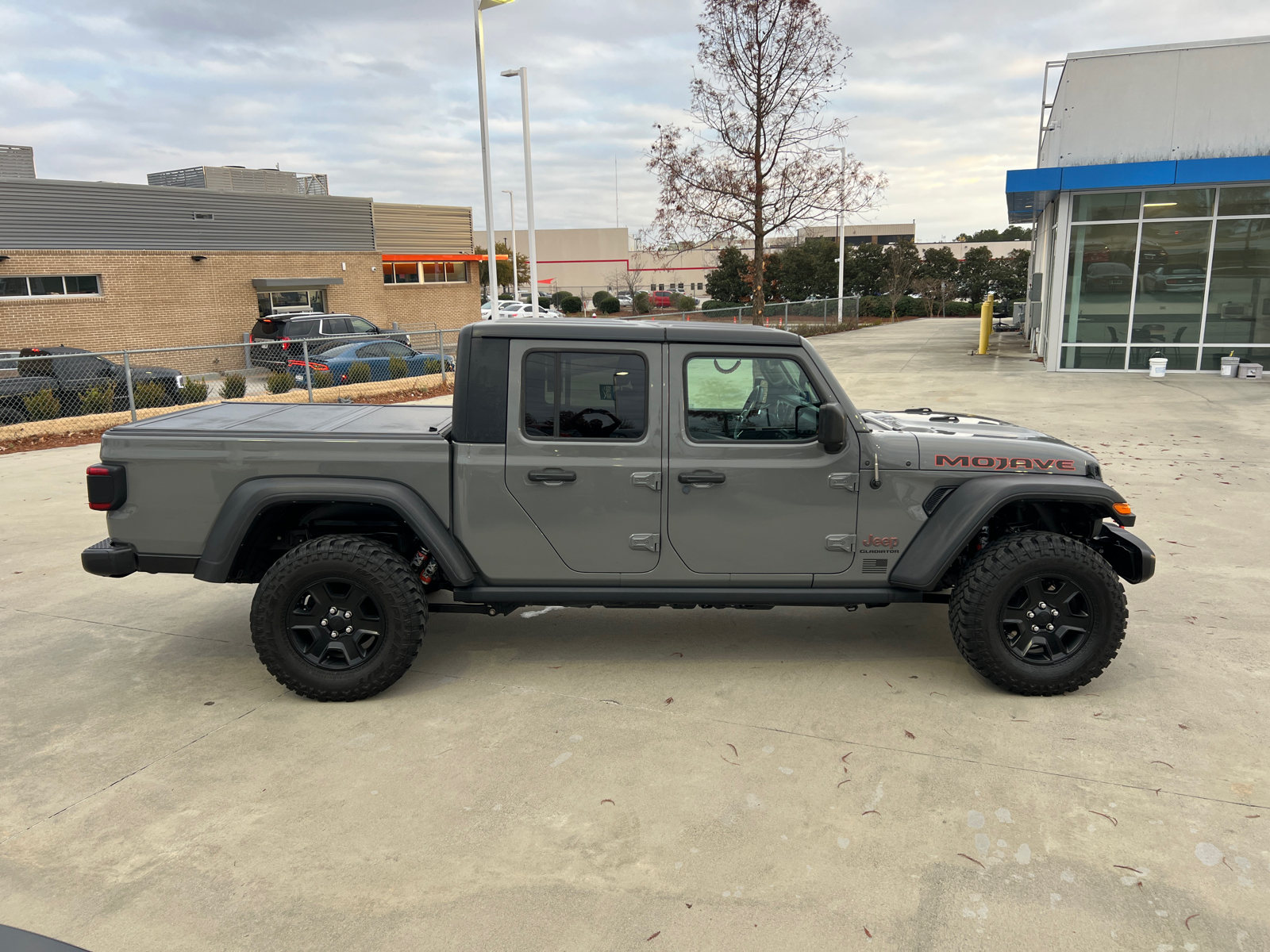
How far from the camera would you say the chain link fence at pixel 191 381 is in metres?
13.1

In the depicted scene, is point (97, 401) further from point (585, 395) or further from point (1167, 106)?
point (1167, 106)

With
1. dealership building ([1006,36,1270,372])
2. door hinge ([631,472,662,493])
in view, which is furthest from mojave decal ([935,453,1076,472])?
dealership building ([1006,36,1270,372])

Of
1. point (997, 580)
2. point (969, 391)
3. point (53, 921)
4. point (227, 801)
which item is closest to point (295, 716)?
point (227, 801)

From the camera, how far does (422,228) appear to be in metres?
39.4

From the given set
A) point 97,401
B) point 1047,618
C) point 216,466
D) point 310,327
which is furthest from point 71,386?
point 1047,618

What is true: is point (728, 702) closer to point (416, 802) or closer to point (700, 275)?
point (416, 802)

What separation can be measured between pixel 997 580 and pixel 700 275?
87308mm

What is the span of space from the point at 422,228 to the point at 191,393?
86.1ft

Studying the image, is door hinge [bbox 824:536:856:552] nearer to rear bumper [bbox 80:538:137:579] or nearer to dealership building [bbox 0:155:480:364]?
rear bumper [bbox 80:538:137:579]

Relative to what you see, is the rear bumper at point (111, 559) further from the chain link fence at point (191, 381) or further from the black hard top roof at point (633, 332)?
the chain link fence at point (191, 381)

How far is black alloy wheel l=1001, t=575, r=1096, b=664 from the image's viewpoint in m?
4.37

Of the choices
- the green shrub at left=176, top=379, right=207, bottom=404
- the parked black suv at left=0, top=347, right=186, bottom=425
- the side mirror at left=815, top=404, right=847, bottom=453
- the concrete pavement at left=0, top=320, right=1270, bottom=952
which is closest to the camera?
the concrete pavement at left=0, top=320, right=1270, bottom=952

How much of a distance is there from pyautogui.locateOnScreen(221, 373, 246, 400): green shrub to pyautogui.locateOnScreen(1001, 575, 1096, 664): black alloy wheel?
1468 cm

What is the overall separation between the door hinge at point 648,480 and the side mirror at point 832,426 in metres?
0.80
